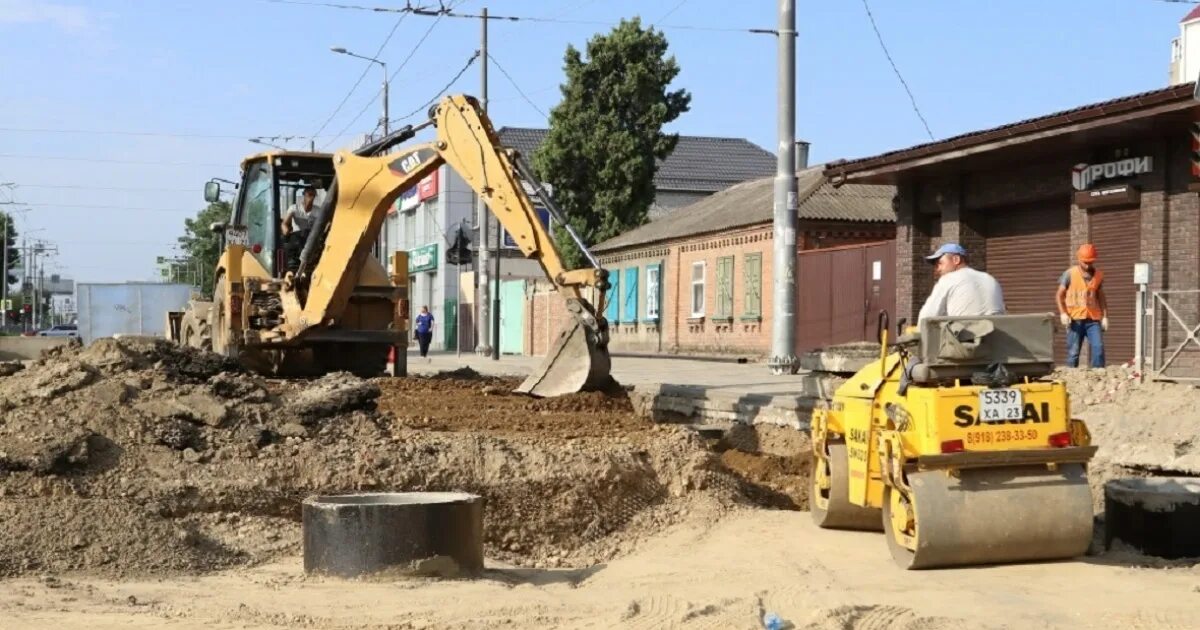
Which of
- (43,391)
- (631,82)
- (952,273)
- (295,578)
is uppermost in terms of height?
(631,82)

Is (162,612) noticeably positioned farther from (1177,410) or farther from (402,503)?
(1177,410)

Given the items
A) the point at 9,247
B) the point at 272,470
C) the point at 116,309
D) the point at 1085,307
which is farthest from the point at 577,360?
the point at 9,247

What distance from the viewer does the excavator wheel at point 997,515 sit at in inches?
306

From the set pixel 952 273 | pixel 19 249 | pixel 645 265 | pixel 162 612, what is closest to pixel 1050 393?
pixel 952 273

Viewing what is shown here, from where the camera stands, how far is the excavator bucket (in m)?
13.6

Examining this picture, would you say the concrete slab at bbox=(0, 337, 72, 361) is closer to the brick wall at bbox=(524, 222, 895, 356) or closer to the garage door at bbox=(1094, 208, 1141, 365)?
the brick wall at bbox=(524, 222, 895, 356)

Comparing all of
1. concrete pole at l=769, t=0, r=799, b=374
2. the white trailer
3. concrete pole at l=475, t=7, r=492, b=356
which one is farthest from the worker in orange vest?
the white trailer

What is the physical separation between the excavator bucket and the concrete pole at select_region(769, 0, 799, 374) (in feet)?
18.7

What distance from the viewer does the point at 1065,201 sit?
808 inches

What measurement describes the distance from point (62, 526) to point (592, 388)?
6209 mm

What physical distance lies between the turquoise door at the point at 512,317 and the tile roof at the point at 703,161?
9573 millimetres

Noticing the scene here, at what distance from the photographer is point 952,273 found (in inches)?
335

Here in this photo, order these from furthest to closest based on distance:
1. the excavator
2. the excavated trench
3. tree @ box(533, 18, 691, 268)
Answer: tree @ box(533, 18, 691, 268), the excavator, the excavated trench

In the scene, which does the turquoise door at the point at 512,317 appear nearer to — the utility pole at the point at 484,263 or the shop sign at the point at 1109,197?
the utility pole at the point at 484,263
